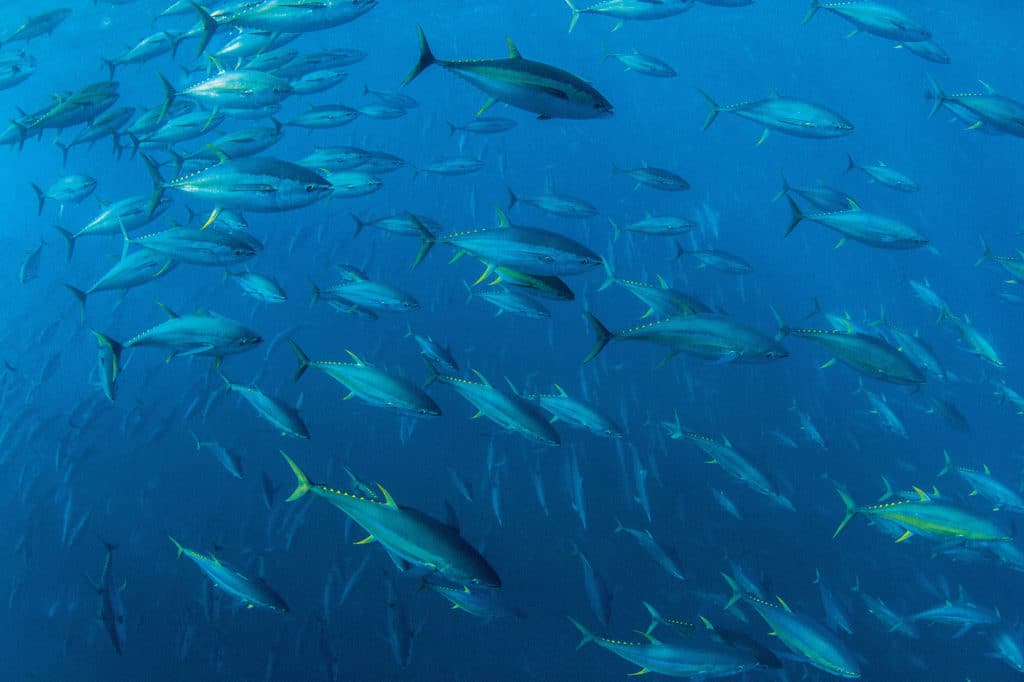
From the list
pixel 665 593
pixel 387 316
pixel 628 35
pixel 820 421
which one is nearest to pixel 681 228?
pixel 665 593

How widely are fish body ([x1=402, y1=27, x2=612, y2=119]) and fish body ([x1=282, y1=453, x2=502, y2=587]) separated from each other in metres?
1.98

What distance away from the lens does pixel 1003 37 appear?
29484 millimetres

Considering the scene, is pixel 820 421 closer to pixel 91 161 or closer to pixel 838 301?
pixel 838 301

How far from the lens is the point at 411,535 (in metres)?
2.58

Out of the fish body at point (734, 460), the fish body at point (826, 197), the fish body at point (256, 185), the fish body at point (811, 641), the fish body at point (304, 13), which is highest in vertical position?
the fish body at point (304, 13)

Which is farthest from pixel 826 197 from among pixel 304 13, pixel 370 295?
pixel 304 13

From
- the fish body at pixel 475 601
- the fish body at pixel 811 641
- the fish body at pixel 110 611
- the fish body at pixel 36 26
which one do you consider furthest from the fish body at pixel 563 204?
the fish body at pixel 36 26

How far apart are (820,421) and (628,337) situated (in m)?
11.6

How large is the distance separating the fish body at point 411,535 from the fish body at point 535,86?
1977 mm

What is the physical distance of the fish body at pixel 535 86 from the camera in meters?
2.72

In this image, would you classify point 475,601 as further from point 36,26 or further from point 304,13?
point 36,26

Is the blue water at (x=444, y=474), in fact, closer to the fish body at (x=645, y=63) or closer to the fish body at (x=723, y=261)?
the fish body at (x=723, y=261)

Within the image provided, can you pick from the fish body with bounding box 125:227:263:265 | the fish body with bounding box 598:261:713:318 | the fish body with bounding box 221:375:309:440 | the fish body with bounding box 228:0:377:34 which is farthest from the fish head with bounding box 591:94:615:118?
the fish body with bounding box 221:375:309:440

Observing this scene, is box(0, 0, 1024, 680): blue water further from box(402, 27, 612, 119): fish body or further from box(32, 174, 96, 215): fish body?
box(402, 27, 612, 119): fish body
